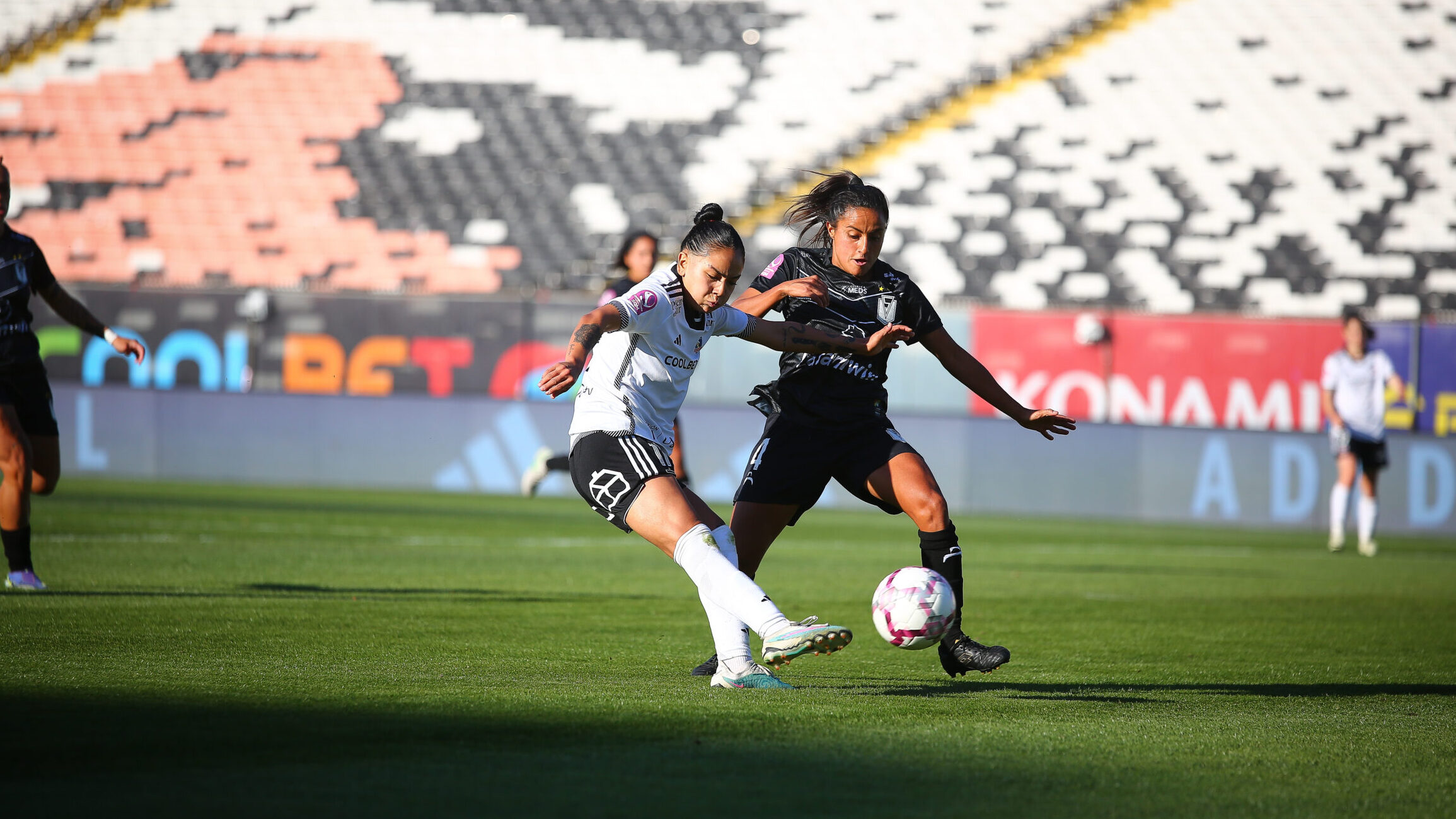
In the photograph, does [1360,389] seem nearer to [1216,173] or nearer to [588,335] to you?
[1216,173]

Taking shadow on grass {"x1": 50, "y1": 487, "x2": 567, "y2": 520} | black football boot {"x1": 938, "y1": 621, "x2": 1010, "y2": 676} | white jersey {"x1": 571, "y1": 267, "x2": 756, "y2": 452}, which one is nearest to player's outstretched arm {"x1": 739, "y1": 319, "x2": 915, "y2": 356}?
white jersey {"x1": 571, "y1": 267, "x2": 756, "y2": 452}

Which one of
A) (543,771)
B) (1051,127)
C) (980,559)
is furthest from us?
(1051,127)

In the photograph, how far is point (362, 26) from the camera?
27812 millimetres

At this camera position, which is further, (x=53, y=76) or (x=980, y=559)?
(x=53, y=76)

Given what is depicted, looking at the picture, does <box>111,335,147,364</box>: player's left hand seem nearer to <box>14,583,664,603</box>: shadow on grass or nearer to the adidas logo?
<box>14,583,664,603</box>: shadow on grass

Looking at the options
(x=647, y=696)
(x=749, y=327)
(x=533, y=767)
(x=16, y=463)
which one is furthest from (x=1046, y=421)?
(x=16, y=463)

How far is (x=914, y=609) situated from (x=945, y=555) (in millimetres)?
575

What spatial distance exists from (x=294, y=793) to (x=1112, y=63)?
82.0 feet

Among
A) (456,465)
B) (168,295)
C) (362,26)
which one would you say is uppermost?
(362,26)

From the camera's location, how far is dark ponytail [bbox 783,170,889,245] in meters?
6.20

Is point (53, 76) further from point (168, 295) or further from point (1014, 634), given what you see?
point (1014, 634)

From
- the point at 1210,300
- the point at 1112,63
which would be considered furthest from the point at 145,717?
the point at 1112,63

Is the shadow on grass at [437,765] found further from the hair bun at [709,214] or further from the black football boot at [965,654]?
the hair bun at [709,214]

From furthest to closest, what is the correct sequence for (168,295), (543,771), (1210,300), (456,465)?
(1210,300)
(168,295)
(456,465)
(543,771)
